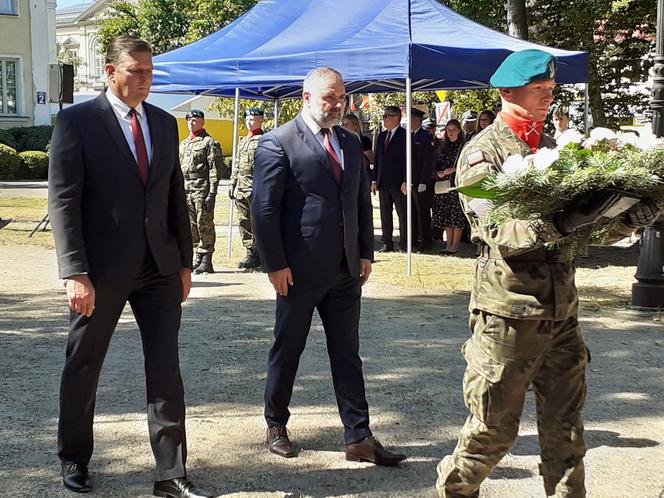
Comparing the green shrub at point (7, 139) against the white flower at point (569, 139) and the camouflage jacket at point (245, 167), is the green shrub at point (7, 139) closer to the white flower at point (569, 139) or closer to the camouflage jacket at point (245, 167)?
the camouflage jacket at point (245, 167)

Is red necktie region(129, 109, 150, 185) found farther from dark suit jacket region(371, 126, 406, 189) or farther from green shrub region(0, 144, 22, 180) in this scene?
green shrub region(0, 144, 22, 180)

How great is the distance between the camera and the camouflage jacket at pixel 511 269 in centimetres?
354

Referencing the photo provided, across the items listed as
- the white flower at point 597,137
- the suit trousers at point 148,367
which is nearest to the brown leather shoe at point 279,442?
the suit trousers at point 148,367

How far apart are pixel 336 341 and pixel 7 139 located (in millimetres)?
34805

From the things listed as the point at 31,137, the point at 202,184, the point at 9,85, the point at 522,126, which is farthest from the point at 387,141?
the point at 9,85

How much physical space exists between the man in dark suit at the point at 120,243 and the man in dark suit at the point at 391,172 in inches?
367

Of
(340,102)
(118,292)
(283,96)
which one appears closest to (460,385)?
(340,102)

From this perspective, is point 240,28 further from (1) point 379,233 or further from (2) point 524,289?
(2) point 524,289

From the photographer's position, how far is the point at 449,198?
44.6 ft

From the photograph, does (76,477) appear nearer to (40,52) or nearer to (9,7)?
(40,52)

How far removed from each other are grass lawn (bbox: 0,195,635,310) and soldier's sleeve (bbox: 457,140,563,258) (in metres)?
6.07

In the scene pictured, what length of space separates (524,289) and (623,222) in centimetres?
47

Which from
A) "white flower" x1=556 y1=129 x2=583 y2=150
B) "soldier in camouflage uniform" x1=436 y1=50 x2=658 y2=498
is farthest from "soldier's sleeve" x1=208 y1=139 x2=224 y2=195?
"white flower" x1=556 y1=129 x2=583 y2=150

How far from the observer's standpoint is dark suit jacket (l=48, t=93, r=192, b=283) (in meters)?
4.08
